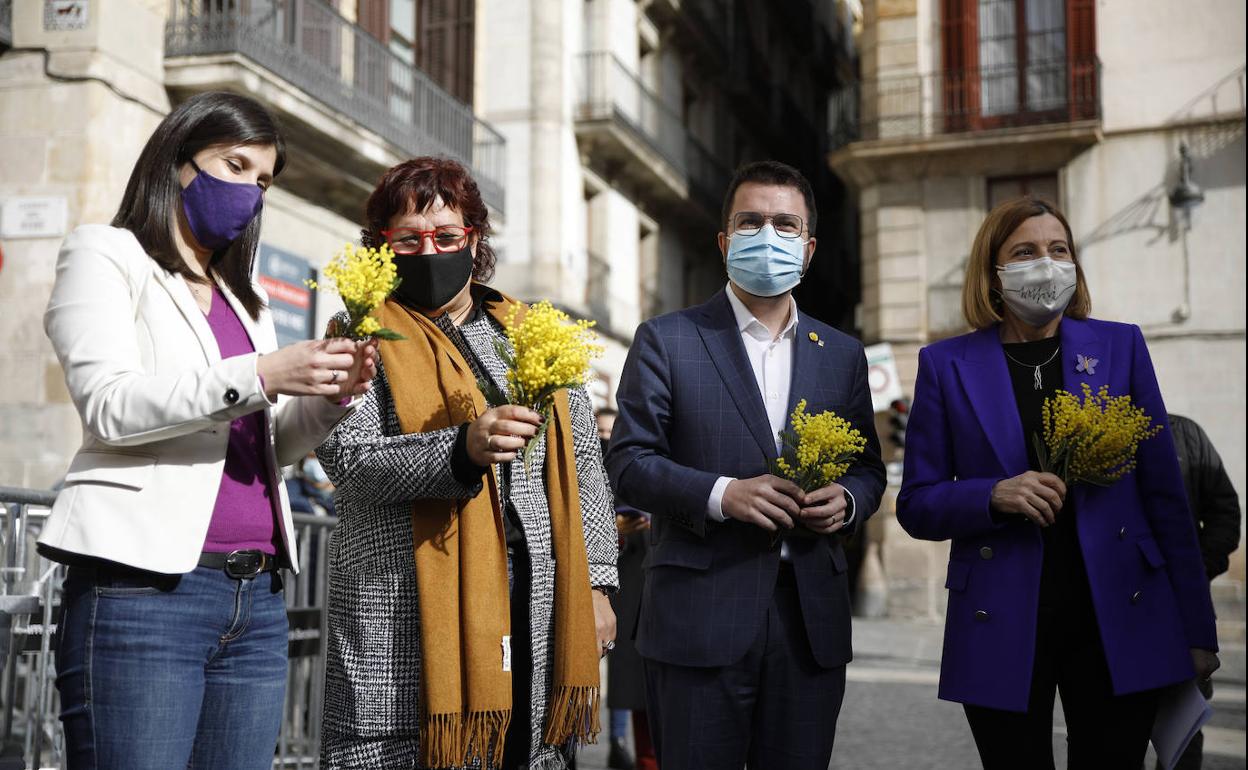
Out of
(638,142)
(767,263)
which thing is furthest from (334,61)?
(767,263)

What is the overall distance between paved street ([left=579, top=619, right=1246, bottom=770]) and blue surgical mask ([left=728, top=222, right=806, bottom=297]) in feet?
13.7

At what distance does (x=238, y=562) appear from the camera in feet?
9.22

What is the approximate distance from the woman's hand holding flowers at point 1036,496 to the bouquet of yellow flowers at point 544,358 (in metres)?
1.23

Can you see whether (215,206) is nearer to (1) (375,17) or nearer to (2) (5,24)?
(2) (5,24)

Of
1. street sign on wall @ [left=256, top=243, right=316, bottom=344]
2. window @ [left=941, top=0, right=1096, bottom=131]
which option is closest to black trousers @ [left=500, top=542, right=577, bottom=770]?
street sign on wall @ [left=256, top=243, right=316, bottom=344]

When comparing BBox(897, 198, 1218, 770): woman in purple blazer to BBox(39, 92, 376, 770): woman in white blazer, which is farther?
BBox(897, 198, 1218, 770): woman in purple blazer

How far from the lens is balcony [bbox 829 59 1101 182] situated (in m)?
21.3

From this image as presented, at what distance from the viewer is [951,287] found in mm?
21797

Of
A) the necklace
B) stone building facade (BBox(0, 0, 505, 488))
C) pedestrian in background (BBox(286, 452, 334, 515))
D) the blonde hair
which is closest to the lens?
the necklace

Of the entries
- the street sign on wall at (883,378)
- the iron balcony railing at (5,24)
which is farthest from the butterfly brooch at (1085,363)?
the street sign on wall at (883,378)

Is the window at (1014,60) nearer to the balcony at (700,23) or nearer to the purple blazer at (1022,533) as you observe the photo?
the balcony at (700,23)

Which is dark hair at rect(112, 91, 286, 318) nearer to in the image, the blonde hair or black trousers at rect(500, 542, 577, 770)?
black trousers at rect(500, 542, 577, 770)

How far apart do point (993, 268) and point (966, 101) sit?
1910 cm

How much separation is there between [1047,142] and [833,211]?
542 inches
